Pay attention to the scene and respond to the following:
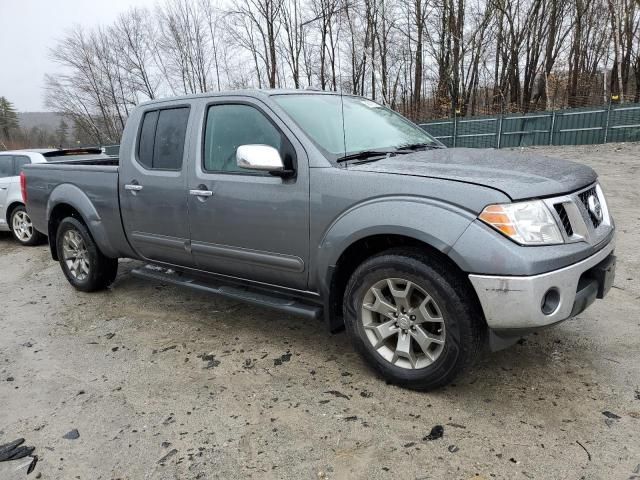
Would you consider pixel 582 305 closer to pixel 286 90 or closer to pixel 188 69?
pixel 286 90

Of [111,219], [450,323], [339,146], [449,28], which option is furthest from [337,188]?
[449,28]

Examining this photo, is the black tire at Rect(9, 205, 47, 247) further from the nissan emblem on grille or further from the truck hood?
the nissan emblem on grille

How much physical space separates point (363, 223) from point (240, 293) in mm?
1221

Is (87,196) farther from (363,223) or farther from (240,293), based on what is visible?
(363,223)

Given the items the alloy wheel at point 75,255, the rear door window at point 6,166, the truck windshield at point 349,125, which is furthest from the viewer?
the rear door window at point 6,166

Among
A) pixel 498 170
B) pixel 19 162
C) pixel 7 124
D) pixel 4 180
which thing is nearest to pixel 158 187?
pixel 498 170

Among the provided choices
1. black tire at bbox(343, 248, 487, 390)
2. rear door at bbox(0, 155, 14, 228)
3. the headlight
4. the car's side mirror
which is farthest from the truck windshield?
rear door at bbox(0, 155, 14, 228)

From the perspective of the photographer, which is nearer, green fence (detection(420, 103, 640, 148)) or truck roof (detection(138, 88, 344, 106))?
truck roof (detection(138, 88, 344, 106))

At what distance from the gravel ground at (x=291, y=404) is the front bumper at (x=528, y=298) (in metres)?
0.54

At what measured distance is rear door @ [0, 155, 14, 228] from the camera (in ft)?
26.4

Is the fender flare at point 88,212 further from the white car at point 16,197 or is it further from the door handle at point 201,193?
the white car at point 16,197

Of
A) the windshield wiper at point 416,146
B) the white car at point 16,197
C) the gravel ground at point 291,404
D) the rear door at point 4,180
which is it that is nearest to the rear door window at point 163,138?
the gravel ground at point 291,404

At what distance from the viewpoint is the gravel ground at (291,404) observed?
2258 millimetres

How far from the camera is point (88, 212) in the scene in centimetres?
457
